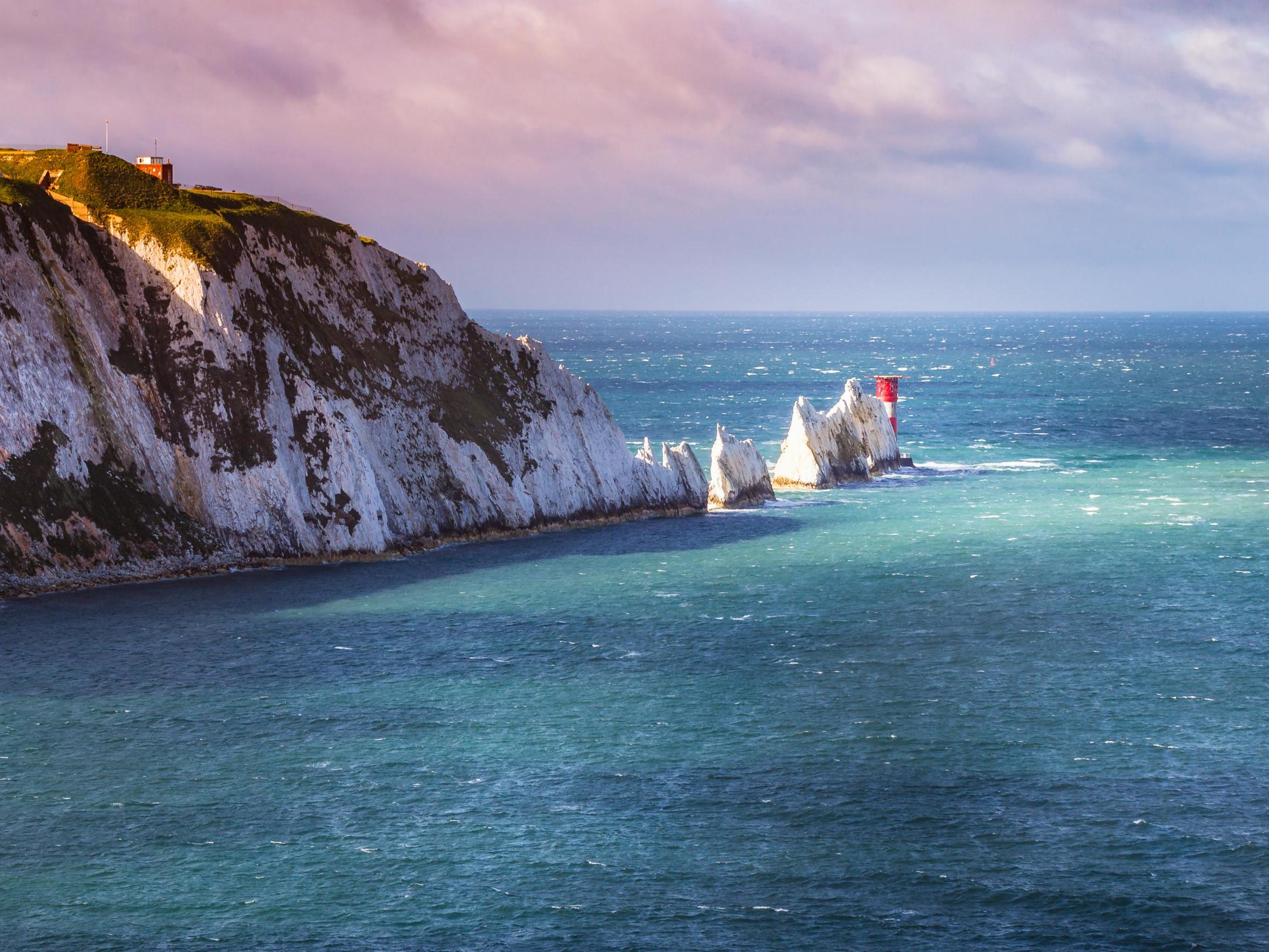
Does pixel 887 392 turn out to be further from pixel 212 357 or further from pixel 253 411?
pixel 212 357

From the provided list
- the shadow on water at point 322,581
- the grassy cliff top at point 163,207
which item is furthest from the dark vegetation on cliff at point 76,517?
the grassy cliff top at point 163,207

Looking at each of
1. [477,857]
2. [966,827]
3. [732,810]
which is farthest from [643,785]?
[966,827]

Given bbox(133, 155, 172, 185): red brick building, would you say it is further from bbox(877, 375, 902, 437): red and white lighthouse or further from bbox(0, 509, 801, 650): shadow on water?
bbox(877, 375, 902, 437): red and white lighthouse

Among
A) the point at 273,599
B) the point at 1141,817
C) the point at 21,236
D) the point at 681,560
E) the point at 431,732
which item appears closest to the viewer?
the point at 1141,817

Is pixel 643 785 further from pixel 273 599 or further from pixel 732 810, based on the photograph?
pixel 273 599

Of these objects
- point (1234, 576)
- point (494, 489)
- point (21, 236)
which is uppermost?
point (21, 236)

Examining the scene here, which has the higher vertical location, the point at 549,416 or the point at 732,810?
the point at 549,416

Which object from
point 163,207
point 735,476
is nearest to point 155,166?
point 163,207

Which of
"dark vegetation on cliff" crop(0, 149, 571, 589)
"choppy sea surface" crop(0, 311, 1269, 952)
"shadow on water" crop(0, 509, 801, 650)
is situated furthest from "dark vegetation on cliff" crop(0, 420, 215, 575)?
"choppy sea surface" crop(0, 311, 1269, 952)

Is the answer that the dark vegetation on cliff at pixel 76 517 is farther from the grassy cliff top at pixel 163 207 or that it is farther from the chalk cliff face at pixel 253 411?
the grassy cliff top at pixel 163 207
